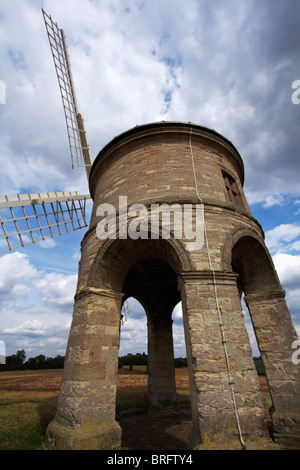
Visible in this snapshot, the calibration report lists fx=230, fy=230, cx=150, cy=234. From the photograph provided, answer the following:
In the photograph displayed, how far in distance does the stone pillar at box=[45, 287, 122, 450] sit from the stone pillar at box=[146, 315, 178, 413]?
414 cm

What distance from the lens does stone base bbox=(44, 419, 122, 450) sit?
3.75 m

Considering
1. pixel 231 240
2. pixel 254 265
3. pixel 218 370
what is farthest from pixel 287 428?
pixel 231 240

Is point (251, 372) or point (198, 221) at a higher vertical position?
point (198, 221)

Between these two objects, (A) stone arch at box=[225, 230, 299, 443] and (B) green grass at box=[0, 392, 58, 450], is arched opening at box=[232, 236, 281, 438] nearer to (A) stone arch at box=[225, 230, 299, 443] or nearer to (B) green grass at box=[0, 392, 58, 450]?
(A) stone arch at box=[225, 230, 299, 443]

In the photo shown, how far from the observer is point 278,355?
4.86 meters

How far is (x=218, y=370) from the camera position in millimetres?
3588

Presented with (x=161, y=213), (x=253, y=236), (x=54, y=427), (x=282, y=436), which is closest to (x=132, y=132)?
(x=161, y=213)

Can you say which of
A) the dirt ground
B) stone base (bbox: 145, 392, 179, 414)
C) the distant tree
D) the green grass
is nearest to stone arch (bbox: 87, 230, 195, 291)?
the green grass

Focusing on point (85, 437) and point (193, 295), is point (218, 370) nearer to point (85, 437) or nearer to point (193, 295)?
point (193, 295)

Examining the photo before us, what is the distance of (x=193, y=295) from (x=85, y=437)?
116 inches

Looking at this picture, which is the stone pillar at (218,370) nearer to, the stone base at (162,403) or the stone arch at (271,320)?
the stone arch at (271,320)
